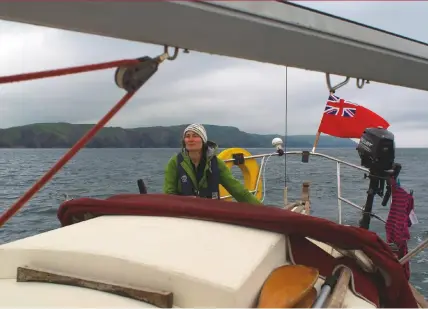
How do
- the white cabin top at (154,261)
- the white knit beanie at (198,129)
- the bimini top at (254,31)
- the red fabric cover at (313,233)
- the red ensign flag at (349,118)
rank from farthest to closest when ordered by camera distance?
the red ensign flag at (349,118) < the white knit beanie at (198,129) < the red fabric cover at (313,233) < the white cabin top at (154,261) < the bimini top at (254,31)

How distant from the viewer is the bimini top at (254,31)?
47.9 inches

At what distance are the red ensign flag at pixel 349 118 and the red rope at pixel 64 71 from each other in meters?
4.99

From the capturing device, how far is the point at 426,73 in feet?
7.16

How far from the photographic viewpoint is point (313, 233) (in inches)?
79.8

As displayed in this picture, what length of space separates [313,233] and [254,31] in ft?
3.27

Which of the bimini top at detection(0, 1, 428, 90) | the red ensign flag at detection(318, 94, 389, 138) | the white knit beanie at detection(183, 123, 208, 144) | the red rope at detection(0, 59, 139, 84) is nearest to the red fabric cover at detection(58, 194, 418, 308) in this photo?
the bimini top at detection(0, 1, 428, 90)

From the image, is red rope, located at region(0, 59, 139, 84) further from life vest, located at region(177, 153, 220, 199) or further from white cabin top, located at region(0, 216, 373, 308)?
life vest, located at region(177, 153, 220, 199)

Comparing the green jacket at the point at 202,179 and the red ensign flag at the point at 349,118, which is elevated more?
the red ensign flag at the point at 349,118

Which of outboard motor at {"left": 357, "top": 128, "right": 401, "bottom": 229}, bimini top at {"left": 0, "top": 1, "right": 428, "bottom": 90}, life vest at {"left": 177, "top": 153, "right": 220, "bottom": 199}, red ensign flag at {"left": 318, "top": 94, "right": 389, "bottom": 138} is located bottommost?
life vest at {"left": 177, "top": 153, "right": 220, "bottom": 199}

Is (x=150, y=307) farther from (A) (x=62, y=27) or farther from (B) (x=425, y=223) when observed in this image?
(B) (x=425, y=223)

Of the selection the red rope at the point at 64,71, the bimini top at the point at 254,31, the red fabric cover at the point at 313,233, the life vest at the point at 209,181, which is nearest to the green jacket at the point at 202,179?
the life vest at the point at 209,181

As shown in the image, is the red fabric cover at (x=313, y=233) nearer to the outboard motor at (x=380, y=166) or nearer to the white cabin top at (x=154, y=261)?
the white cabin top at (x=154, y=261)

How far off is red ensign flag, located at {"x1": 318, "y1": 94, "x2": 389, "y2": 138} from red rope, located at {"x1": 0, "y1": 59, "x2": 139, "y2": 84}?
499 centimetres

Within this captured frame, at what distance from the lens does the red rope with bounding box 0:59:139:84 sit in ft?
4.29
